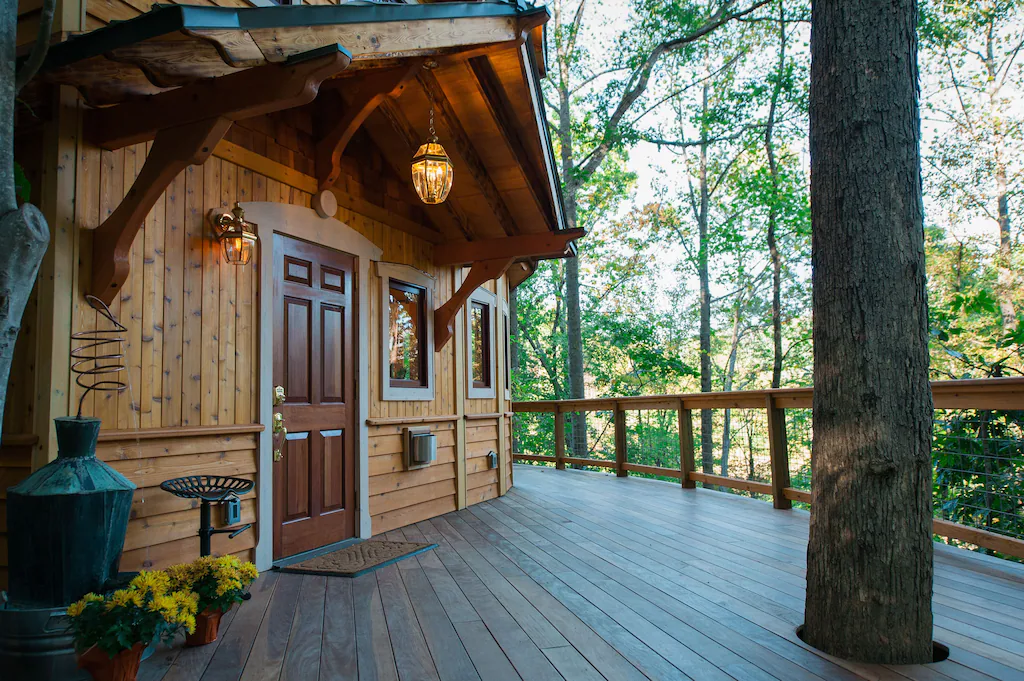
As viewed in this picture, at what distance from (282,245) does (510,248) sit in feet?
6.63

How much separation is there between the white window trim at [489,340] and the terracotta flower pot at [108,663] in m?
4.23

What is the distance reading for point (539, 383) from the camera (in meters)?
18.8

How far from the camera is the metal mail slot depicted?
5262 millimetres

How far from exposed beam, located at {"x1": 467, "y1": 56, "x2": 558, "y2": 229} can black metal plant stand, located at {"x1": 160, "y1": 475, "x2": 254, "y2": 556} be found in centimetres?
307

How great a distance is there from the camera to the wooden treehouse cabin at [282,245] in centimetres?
283

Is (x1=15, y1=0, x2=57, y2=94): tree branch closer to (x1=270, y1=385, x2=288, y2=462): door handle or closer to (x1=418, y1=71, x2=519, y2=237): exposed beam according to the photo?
(x1=270, y1=385, x2=288, y2=462): door handle

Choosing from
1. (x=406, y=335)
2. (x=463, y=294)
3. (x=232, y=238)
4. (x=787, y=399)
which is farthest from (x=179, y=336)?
(x=787, y=399)

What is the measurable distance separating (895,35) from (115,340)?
3.43m

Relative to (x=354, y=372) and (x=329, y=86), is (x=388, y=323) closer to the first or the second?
(x=354, y=372)

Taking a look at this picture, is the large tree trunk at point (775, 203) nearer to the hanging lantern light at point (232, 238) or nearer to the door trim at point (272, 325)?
the door trim at point (272, 325)

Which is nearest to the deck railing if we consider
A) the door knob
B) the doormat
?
the doormat

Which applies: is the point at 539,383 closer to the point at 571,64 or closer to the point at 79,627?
the point at 571,64

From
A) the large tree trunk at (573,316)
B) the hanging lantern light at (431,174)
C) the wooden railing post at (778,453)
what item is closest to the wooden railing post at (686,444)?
the wooden railing post at (778,453)

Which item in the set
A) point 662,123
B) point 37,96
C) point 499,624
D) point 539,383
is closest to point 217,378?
point 37,96
